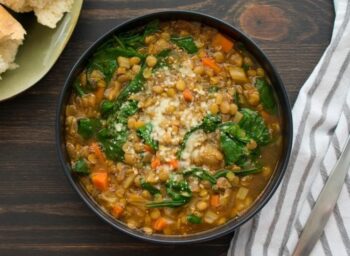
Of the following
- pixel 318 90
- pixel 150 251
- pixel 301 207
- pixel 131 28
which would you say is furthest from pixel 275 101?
pixel 150 251

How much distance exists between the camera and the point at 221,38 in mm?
3643

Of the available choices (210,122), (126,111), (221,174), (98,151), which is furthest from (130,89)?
(221,174)

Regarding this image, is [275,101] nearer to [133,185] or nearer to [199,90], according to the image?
[199,90]

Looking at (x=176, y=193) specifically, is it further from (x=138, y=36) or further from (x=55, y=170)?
(x=138, y=36)

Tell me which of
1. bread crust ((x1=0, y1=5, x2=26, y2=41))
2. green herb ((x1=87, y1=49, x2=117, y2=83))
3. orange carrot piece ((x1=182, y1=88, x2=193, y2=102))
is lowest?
orange carrot piece ((x1=182, y1=88, x2=193, y2=102))

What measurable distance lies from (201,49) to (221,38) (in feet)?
0.46

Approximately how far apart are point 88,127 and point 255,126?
3.30 ft

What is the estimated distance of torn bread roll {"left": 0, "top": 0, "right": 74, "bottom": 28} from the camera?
3598mm

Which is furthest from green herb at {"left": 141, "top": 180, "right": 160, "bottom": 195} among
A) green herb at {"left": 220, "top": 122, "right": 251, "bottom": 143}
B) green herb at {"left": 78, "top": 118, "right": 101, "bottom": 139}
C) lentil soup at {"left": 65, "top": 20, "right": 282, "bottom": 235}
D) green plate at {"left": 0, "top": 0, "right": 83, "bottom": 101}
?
green plate at {"left": 0, "top": 0, "right": 83, "bottom": 101}

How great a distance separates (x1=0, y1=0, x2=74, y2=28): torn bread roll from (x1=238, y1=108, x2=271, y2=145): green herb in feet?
4.13

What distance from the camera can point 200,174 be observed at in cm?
350

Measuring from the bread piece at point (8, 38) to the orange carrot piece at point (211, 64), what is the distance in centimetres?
110

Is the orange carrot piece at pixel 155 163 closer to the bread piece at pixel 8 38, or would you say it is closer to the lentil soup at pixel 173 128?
the lentil soup at pixel 173 128

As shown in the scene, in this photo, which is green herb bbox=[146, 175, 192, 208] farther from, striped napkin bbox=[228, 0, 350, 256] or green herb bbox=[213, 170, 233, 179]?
striped napkin bbox=[228, 0, 350, 256]
